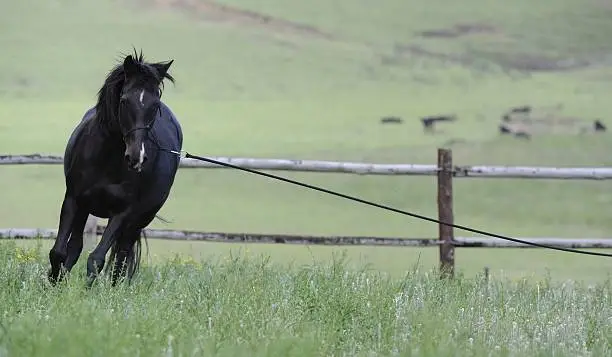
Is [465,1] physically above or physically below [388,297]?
above

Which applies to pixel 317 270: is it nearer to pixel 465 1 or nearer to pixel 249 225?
pixel 249 225

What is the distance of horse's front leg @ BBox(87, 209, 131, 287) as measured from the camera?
587cm

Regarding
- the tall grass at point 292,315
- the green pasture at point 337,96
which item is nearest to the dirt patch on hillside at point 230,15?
the green pasture at point 337,96

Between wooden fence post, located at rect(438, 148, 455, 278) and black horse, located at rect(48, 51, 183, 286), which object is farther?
wooden fence post, located at rect(438, 148, 455, 278)

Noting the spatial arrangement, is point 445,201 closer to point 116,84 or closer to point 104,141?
point 104,141

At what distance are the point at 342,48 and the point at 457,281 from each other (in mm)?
5820

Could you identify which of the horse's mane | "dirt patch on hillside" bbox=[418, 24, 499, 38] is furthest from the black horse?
"dirt patch on hillside" bbox=[418, 24, 499, 38]

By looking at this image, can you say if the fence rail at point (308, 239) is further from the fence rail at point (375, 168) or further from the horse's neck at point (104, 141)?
the horse's neck at point (104, 141)

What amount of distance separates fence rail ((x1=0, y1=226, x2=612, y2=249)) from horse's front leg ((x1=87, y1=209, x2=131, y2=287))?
2143 millimetres

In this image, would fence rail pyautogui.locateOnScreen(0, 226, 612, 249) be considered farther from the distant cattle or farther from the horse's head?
the distant cattle

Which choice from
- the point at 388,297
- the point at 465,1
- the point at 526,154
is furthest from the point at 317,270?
the point at 465,1

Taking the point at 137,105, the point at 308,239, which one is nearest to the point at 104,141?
the point at 137,105

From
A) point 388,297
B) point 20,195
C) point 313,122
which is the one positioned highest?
point 313,122

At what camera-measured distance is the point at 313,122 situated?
444 inches
